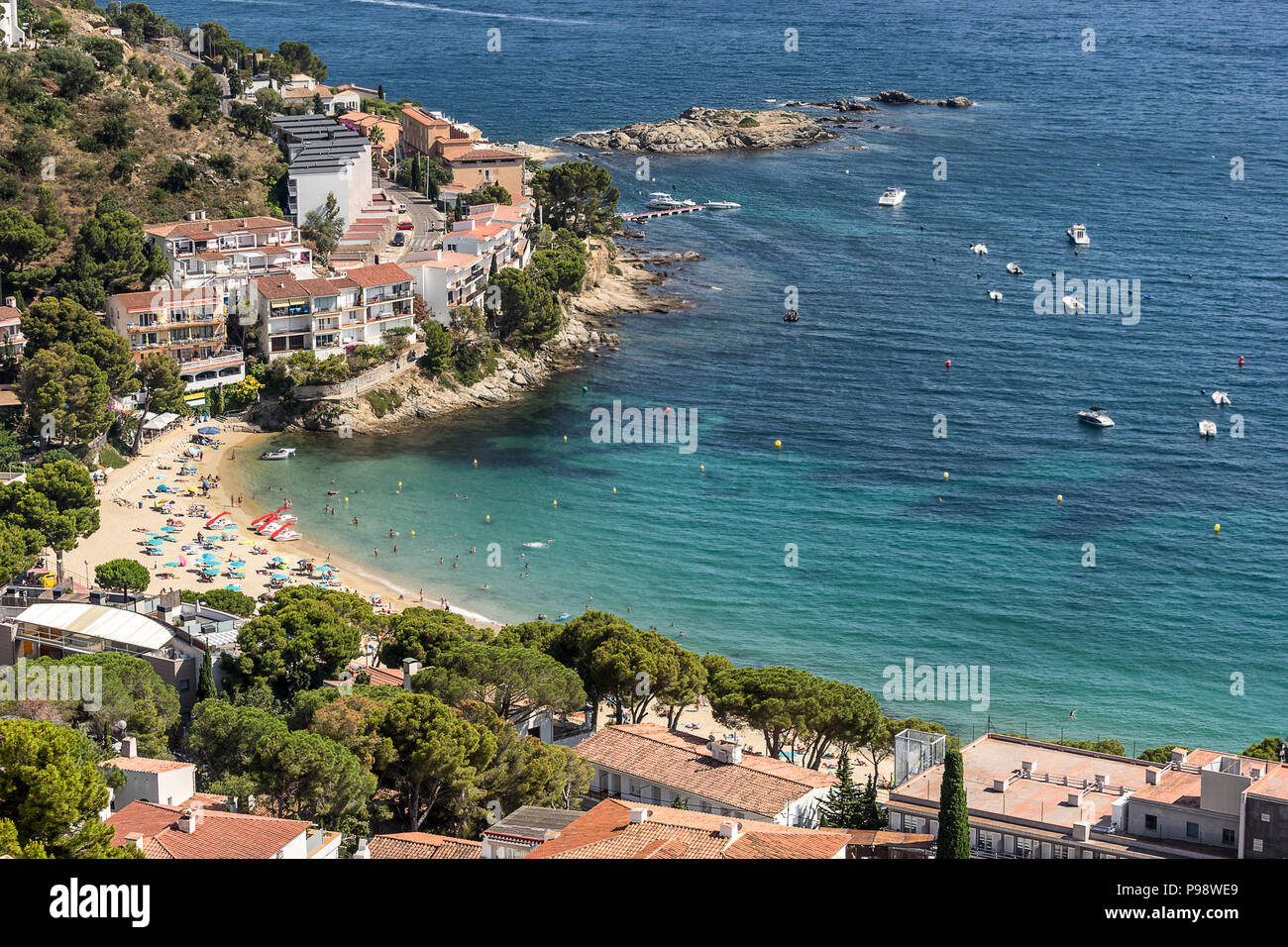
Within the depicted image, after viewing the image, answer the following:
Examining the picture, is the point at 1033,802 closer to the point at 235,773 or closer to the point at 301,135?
the point at 235,773

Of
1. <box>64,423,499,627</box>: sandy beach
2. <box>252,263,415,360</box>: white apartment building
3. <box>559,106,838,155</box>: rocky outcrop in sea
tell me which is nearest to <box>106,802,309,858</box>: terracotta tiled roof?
<box>64,423,499,627</box>: sandy beach

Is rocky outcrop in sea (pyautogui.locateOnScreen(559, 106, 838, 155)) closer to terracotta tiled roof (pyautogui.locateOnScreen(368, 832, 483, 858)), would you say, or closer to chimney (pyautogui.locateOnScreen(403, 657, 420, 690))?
chimney (pyautogui.locateOnScreen(403, 657, 420, 690))

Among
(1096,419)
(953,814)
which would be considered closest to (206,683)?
(953,814)

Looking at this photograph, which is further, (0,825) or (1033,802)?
(1033,802)

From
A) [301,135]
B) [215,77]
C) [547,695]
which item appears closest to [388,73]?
[215,77]

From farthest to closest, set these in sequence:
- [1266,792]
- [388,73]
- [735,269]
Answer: [388,73]
[735,269]
[1266,792]

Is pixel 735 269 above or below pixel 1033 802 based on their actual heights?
above
